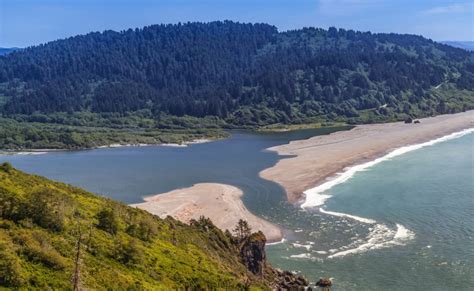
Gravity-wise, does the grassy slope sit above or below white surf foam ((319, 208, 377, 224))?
above

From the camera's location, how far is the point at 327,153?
146625 mm

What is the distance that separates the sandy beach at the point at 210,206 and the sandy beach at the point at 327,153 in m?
12.0

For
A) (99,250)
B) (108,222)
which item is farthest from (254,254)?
(99,250)

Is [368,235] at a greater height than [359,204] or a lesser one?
lesser

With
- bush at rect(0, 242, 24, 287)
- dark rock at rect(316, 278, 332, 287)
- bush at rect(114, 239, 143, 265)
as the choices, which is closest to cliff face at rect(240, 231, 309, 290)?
dark rock at rect(316, 278, 332, 287)

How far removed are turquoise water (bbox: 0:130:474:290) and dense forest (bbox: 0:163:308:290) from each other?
11.2 meters

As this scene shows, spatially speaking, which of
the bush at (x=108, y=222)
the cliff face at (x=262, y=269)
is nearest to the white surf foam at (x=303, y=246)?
the cliff face at (x=262, y=269)

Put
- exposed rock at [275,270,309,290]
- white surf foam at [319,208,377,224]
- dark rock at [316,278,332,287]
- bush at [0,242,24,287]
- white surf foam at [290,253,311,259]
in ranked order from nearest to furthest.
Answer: bush at [0,242,24,287]
exposed rock at [275,270,309,290]
dark rock at [316,278,332,287]
white surf foam at [290,253,311,259]
white surf foam at [319,208,377,224]

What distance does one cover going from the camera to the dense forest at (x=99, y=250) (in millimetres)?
34562

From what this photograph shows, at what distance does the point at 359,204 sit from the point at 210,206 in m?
27.4

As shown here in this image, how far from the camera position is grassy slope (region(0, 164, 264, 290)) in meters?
34.7

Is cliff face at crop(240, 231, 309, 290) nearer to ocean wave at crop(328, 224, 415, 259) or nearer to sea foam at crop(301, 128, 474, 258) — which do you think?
ocean wave at crop(328, 224, 415, 259)

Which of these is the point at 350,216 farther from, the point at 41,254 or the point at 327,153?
the point at 327,153

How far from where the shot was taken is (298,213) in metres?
87.1
